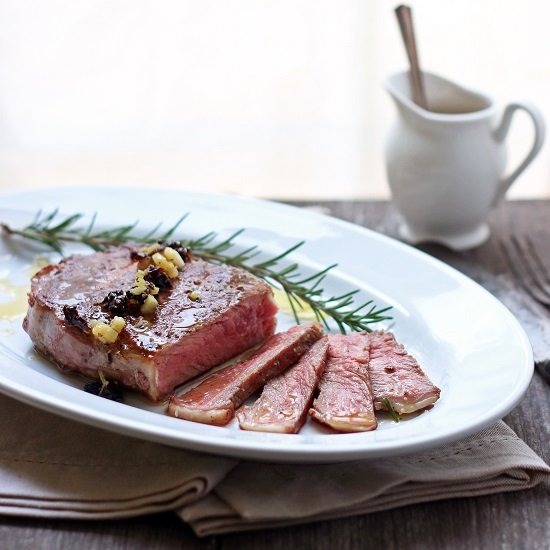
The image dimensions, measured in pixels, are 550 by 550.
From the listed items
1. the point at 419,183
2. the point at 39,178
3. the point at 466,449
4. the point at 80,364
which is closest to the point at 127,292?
the point at 80,364

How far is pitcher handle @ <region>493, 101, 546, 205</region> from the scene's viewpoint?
11.7 ft

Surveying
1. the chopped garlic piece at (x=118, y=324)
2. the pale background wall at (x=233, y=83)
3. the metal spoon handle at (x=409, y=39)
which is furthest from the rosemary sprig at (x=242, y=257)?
the pale background wall at (x=233, y=83)

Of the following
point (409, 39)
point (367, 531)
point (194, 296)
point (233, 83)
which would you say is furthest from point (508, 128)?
point (233, 83)

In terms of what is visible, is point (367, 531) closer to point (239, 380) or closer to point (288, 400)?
point (288, 400)

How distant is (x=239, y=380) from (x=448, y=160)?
1.61 meters

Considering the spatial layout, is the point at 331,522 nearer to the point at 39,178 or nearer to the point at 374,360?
the point at 374,360

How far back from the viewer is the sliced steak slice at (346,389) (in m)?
2.25

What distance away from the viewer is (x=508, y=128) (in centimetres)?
362

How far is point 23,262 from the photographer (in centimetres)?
327

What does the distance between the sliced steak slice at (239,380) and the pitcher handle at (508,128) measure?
1.48m

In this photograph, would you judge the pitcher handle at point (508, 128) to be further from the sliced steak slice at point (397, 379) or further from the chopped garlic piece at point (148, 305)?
the chopped garlic piece at point (148, 305)

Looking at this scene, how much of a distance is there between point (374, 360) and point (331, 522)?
637mm

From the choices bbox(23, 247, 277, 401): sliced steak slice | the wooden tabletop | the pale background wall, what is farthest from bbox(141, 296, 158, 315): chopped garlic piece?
the pale background wall

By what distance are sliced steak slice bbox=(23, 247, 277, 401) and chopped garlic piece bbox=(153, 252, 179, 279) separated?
0.02m
